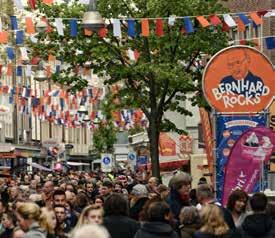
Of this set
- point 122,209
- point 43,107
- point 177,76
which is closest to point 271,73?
point 122,209

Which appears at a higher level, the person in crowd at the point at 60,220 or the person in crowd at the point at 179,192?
the person in crowd at the point at 179,192

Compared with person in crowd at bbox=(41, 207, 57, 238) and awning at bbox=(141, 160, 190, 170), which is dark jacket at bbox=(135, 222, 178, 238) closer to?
person in crowd at bbox=(41, 207, 57, 238)

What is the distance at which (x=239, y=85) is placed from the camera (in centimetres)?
2112

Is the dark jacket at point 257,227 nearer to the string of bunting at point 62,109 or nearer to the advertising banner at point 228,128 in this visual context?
the advertising banner at point 228,128

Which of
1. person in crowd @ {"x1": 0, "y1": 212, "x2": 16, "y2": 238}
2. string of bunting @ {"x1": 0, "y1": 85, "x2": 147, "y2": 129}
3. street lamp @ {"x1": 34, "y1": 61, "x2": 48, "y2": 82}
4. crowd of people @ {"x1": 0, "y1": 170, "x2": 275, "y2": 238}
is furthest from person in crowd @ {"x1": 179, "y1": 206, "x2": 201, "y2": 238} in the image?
string of bunting @ {"x1": 0, "y1": 85, "x2": 147, "y2": 129}

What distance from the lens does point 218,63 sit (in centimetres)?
2144

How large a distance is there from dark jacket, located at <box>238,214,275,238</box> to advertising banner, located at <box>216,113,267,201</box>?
7129 mm

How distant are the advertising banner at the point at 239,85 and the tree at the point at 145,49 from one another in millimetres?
14690

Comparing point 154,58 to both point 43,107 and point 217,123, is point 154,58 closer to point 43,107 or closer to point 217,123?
point 217,123

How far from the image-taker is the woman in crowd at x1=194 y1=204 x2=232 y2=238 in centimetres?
1327

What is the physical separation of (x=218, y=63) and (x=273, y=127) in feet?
24.7

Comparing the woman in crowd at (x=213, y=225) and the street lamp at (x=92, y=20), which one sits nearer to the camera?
the woman in crowd at (x=213, y=225)

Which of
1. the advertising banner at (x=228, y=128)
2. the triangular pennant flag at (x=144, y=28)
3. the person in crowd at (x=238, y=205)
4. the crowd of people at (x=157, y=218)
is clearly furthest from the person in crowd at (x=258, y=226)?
the triangular pennant flag at (x=144, y=28)

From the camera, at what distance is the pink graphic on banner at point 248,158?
67.1ft
